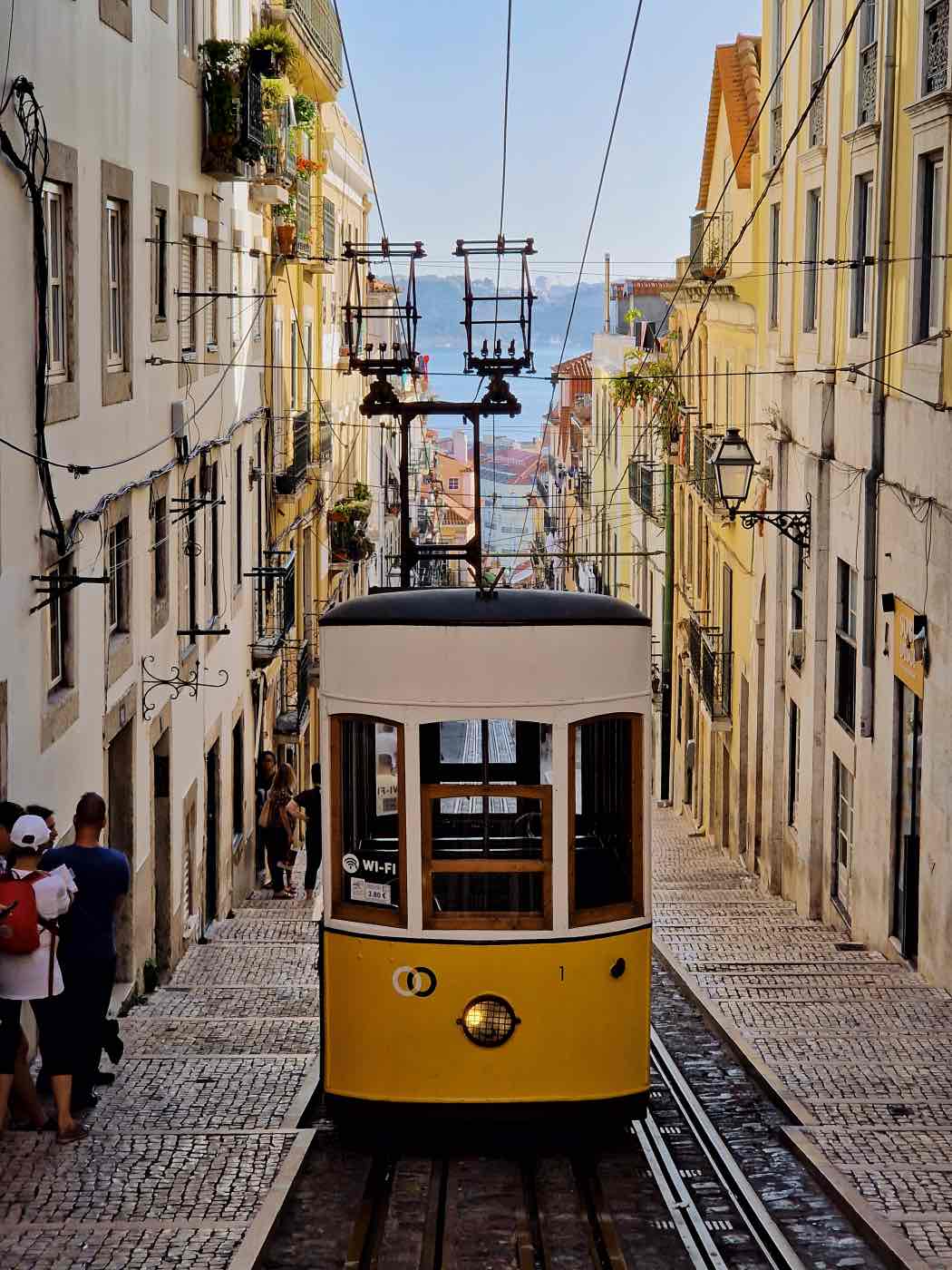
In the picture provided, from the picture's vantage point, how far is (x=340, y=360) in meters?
36.1

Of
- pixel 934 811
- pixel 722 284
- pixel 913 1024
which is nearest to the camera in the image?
pixel 913 1024

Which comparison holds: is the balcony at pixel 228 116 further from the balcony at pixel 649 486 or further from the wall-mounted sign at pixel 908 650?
the balcony at pixel 649 486

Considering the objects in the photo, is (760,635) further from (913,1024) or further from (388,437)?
(388,437)

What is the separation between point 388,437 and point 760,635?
32.3m

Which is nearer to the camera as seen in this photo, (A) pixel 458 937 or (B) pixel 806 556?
(A) pixel 458 937

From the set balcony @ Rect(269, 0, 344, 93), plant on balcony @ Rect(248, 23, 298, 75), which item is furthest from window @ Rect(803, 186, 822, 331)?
balcony @ Rect(269, 0, 344, 93)

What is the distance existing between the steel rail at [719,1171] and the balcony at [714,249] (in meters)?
16.6

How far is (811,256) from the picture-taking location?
64.8ft

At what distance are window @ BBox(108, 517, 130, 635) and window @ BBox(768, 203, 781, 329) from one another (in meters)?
10.6

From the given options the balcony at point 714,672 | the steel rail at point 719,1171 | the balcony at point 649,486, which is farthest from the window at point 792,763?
the balcony at point 649,486

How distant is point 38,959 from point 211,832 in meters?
11.1

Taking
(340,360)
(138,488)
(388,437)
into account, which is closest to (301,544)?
(340,360)

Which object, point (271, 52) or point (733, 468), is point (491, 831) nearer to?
point (733, 468)

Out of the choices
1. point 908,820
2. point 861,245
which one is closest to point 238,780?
point 861,245
